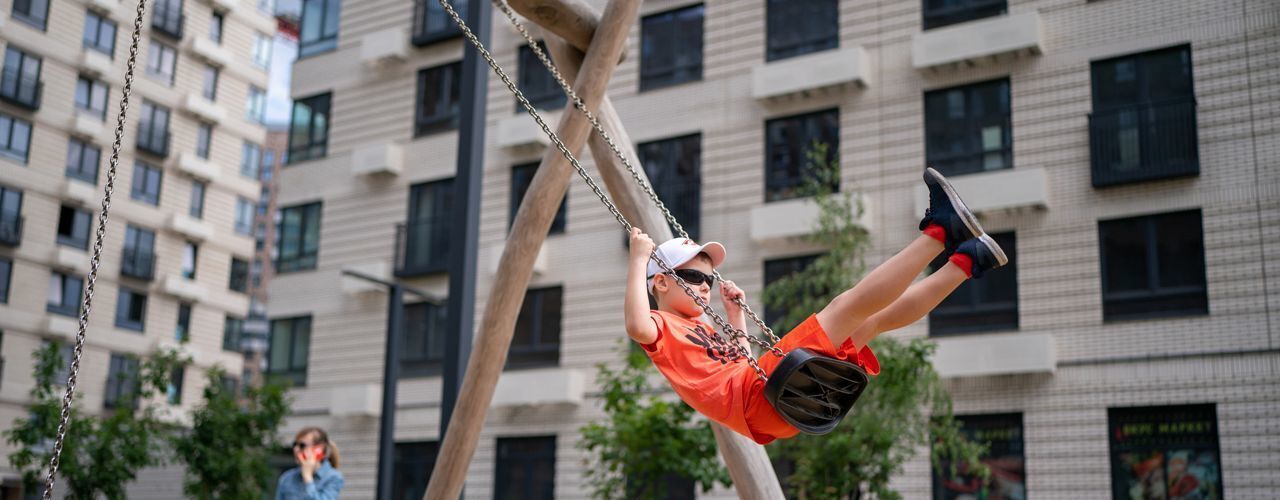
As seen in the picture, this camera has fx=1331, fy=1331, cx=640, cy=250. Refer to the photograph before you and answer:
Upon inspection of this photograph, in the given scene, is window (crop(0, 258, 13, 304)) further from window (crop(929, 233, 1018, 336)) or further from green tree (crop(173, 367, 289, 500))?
window (crop(929, 233, 1018, 336))

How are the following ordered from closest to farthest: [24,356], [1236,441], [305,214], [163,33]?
1. [1236,441]
2. [305,214]
3. [24,356]
4. [163,33]

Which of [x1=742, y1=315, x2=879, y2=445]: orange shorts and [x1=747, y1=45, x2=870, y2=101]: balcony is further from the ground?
[x1=747, y1=45, x2=870, y2=101]: balcony

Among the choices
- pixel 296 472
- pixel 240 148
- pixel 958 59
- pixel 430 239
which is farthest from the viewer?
pixel 240 148

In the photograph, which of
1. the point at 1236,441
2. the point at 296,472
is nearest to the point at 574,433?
the point at 1236,441

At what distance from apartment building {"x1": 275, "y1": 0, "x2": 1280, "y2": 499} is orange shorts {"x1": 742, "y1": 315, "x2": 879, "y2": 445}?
991cm

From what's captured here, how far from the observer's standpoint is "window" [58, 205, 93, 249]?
3934 cm

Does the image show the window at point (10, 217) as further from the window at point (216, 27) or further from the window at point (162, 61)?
the window at point (216, 27)

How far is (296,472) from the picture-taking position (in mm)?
8789

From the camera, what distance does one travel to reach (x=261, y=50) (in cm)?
4991

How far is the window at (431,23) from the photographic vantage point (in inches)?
1001

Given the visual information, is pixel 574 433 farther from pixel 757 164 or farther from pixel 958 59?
pixel 958 59

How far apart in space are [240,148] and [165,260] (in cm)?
555

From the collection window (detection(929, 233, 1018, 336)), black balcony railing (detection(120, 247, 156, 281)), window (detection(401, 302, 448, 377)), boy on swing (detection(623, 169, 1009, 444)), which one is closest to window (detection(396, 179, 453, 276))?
window (detection(401, 302, 448, 377))

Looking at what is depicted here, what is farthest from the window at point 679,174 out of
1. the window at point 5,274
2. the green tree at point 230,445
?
the window at point 5,274
